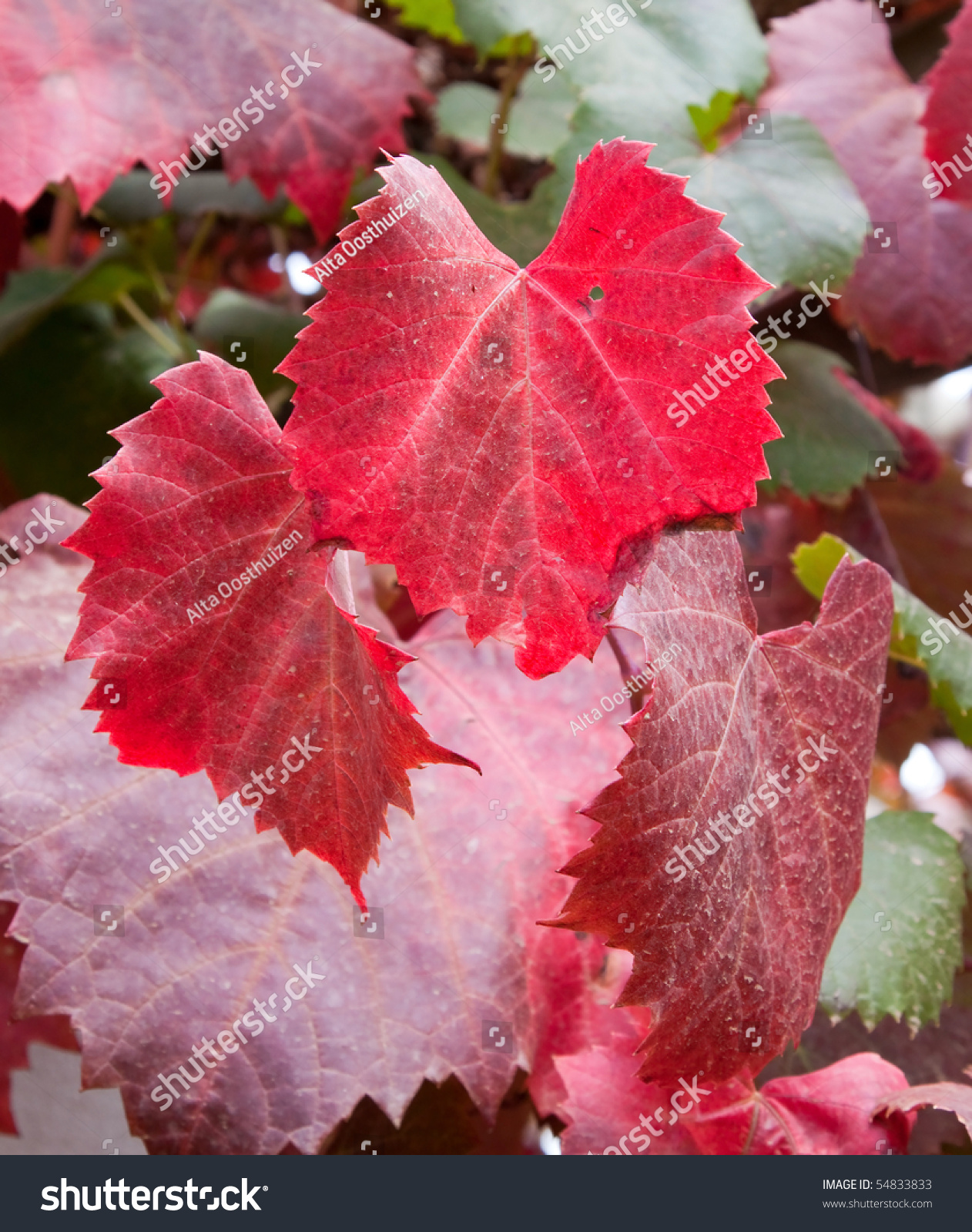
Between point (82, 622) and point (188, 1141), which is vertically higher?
point (82, 622)

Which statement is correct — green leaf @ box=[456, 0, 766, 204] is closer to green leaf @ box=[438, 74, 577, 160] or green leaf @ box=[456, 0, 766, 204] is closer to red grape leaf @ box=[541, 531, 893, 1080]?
green leaf @ box=[438, 74, 577, 160]

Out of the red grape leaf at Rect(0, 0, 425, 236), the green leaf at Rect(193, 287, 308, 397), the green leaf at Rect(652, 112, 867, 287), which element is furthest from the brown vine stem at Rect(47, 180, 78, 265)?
the green leaf at Rect(652, 112, 867, 287)

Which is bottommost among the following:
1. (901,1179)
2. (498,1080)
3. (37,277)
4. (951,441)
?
(951,441)

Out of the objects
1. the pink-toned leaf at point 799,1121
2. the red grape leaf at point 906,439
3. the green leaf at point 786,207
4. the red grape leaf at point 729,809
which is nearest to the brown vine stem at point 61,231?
the green leaf at point 786,207

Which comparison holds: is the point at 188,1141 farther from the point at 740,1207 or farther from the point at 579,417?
the point at 579,417

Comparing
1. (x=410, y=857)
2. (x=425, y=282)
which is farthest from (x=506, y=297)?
(x=410, y=857)

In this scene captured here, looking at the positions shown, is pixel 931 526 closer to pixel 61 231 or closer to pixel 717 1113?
pixel 717 1113

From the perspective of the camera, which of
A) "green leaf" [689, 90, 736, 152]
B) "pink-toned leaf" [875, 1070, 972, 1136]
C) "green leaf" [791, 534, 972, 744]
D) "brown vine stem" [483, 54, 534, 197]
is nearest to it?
"pink-toned leaf" [875, 1070, 972, 1136]
